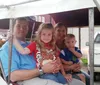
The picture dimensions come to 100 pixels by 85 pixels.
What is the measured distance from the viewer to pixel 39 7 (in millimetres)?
2363

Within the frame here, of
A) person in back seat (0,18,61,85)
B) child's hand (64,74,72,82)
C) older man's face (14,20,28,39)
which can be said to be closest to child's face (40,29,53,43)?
person in back seat (0,18,61,85)

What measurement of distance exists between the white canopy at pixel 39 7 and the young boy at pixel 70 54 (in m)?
1.58

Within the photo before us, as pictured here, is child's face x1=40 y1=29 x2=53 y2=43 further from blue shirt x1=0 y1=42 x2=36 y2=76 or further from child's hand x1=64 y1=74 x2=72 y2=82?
child's hand x1=64 y1=74 x2=72 y2=82

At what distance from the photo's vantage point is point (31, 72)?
298cm

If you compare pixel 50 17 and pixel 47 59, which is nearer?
pixel 47 59

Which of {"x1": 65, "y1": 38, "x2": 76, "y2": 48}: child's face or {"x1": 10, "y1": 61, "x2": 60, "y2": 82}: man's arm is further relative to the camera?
{"x1": 65, "y1": 38, "x2": 76, "y2": 48}: child's face

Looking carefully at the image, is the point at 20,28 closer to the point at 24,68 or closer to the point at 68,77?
the point at 24,68

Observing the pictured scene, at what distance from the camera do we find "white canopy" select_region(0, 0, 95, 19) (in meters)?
2.16

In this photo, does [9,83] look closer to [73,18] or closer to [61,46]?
[61,46]

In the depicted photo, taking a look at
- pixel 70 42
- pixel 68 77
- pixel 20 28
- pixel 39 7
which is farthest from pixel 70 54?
pixel 39 7

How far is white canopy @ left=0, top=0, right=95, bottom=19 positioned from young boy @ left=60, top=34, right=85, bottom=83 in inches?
62.2

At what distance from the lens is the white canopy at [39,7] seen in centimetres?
216

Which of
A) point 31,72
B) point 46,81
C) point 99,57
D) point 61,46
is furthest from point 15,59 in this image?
point 99,57

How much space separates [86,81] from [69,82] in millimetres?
538
